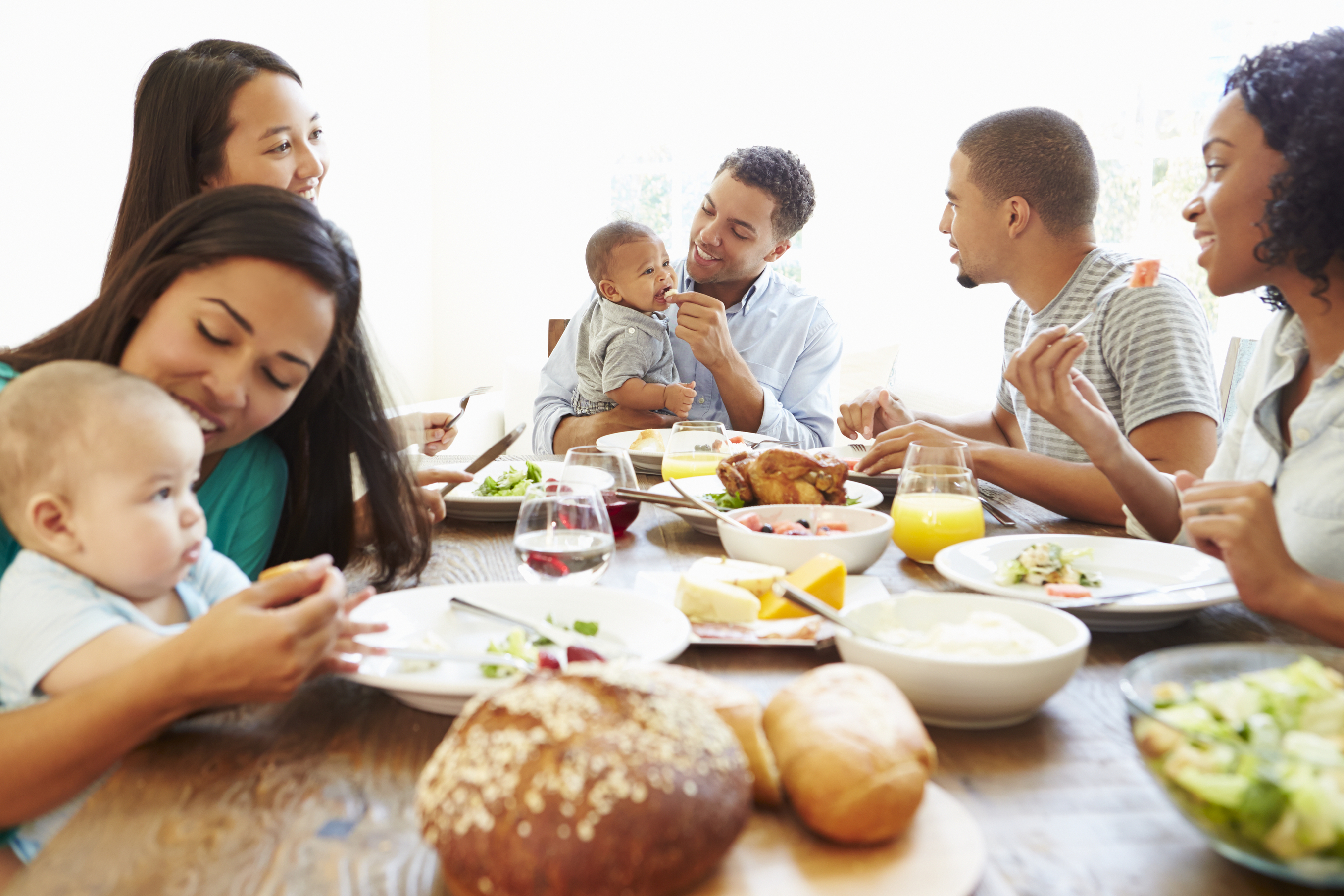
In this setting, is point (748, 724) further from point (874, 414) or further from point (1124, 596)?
point (874, 414)

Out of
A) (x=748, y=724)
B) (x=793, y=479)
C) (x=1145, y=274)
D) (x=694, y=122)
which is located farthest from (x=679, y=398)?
(x=694, y=122)

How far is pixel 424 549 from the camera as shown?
4.80 feet

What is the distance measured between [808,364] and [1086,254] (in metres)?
1.19

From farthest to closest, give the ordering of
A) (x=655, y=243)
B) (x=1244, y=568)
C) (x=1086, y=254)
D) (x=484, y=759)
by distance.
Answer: (x=655, y=243) < (x=1086, y=254) < (x=1244, y=568) < (x=484, y=759)

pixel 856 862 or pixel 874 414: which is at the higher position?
pixel 856 862

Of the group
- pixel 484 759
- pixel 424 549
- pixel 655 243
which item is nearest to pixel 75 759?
pixel 484 759

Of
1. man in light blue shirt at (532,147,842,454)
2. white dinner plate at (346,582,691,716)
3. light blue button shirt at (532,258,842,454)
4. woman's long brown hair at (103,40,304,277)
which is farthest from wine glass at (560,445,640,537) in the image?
light blue button shirt at (532,258,842,454)

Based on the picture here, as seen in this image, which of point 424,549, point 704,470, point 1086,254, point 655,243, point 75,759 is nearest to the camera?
point 75,759

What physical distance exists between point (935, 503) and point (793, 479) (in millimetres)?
318

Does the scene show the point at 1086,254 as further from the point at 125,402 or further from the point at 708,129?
the point at 708,129

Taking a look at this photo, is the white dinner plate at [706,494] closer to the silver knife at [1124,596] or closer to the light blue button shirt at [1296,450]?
the silver knife at [1124,596]

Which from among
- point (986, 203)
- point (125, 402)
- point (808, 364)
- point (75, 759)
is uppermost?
point (986, 203)

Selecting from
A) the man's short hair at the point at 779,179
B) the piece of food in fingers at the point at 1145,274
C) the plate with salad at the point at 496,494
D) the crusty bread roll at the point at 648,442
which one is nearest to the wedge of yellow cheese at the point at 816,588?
the plate with salad at the point at 496,494

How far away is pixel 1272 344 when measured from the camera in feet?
5.55
